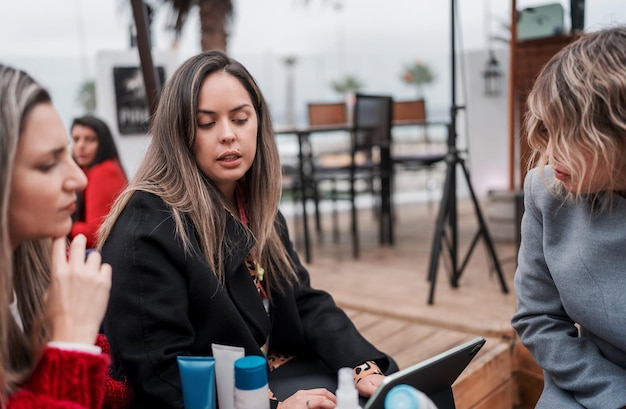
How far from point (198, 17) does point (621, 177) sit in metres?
4.86

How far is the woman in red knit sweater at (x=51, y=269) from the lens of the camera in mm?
812

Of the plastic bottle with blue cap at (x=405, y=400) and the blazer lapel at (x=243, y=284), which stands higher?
the blazer lapel at (x=243, y=284)

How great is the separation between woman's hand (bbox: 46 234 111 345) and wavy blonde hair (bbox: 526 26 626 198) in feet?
2.77

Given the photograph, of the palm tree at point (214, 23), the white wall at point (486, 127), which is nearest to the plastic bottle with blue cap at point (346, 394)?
the palm tree at point (214, 23)

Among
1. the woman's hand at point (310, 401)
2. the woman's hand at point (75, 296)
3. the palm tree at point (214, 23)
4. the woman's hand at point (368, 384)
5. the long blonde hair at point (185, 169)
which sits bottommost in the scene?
the woman's hand at point (368, 384)

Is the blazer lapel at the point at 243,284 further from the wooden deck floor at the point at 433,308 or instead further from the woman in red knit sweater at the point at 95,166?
the woman in red knit sweater at the point at 95,166

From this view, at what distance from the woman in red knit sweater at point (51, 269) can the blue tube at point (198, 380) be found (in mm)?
200

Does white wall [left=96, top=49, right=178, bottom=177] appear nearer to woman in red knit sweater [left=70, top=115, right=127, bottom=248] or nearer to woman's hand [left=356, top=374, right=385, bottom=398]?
woman in red knit sweater [left=70, top=115, right=127, bottom=248]

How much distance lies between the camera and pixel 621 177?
113cm

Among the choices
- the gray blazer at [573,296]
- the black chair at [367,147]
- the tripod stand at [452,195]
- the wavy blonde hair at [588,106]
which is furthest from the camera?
the black chair at [367,147]

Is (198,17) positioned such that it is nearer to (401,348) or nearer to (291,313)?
(401,348)

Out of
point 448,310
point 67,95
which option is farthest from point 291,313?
point 67,95

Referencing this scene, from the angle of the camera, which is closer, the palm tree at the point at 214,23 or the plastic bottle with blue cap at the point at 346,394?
the plastic bottle with blue cap at the point at 346,394

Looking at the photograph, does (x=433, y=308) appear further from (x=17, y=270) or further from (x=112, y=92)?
(x=112, y=92)
